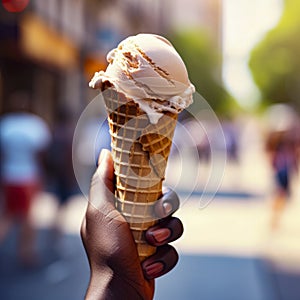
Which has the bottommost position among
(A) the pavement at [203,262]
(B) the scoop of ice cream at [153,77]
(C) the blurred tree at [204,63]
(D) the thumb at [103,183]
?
(C) the blurred tree at [204,63]

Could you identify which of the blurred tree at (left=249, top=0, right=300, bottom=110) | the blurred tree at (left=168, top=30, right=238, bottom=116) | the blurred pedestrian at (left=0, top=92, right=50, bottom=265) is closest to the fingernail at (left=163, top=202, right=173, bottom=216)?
the blurred pedestrian at (left=0, top=92, right=50, bottom=265)

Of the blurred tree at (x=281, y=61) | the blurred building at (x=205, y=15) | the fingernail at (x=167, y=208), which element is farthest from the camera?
the blurred building at (x=205, y=15)

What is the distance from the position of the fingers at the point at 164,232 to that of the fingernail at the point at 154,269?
0.19 ft

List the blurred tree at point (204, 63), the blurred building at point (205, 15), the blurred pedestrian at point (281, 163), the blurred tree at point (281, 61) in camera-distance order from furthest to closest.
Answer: the blurred building at point (205, 15), the blurred tree at point (204, 63), the blurred tree at point (281, 61), the blurred pedestrian at point (281, 163)

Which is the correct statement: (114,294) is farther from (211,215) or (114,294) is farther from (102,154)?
(211,215)

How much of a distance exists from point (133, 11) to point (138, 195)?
39647mm

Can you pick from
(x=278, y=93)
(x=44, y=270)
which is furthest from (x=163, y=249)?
(x=278, y=93)

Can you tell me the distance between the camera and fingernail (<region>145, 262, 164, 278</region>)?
201 cm

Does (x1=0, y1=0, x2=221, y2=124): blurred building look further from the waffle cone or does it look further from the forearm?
the forearm

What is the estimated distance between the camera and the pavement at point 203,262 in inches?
314

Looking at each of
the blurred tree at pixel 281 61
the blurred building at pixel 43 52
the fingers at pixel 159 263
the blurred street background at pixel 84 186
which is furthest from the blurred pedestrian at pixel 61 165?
the blurred tree at pixel 281 61

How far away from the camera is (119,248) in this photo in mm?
1946

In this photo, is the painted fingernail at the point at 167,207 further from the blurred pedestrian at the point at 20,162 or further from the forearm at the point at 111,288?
the blurred pedestrian at the point at 20,162

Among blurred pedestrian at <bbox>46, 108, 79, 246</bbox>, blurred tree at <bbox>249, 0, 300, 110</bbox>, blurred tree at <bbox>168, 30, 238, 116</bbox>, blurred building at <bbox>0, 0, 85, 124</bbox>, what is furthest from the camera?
blurred tree at <bbox>168, 30, 238, 116</bbox>
